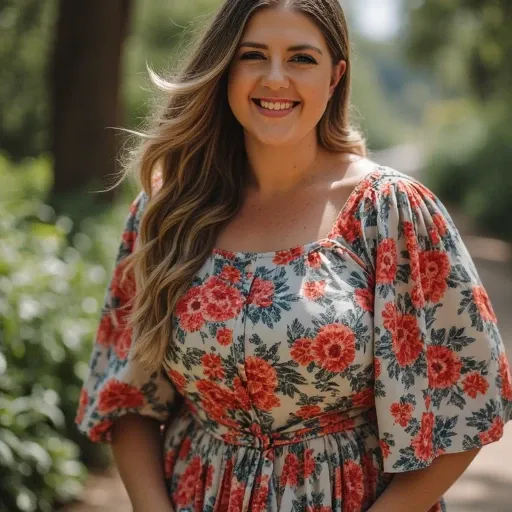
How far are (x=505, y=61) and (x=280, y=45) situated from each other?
14258 mm

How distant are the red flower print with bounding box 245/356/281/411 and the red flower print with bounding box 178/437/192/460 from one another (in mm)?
337

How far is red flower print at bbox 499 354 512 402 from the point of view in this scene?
7.38 feet

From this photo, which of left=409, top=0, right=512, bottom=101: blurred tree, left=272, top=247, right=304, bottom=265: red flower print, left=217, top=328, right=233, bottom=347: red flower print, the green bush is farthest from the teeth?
left=409, top=0, right=512, bottom=101: blurred tree

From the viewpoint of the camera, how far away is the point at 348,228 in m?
2.31

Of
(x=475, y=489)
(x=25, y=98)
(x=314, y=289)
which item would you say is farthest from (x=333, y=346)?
(x=25, y=98)

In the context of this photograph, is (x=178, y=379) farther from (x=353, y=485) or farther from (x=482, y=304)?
(x=482, y=304)

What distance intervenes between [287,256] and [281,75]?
1.50 feet

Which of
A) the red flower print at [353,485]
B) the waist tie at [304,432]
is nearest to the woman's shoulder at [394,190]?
the waist tie at [304,432]

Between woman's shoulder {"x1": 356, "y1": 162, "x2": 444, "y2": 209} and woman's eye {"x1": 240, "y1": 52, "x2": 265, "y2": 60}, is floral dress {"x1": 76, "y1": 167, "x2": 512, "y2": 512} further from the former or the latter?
woman's eye {"x1": 240, "y1": 52, "x2": 265, "y2": 60}

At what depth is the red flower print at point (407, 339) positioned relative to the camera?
219 cm

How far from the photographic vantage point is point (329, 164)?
255 centimetres

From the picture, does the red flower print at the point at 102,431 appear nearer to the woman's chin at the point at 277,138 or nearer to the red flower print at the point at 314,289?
the red flower print at the point at 314,289

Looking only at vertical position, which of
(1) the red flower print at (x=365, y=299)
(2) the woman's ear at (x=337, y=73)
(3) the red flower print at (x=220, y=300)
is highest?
(2) the woman's ear at (x=337, y=73)

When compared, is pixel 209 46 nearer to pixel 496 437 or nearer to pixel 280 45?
pixel 280 45
